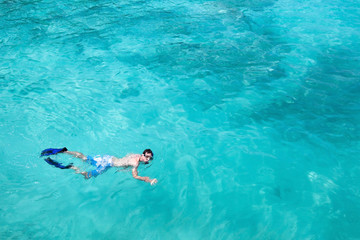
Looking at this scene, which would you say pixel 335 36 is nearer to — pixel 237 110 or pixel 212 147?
pixel 237 110

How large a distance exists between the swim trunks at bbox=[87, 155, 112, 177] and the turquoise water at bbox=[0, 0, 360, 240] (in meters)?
0.28

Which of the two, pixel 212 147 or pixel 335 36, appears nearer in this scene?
pixel 212 147

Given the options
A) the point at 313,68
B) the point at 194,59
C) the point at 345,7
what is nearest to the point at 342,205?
the point at 313,68

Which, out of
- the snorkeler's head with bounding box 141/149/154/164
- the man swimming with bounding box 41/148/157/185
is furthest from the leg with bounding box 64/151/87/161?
the snorkeler's head with bounding box 141/149/154/164

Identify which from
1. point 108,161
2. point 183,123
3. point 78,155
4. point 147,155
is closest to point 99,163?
point 108,161

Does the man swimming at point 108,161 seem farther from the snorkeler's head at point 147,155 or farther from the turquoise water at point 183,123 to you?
the turquoise water at point 183,123

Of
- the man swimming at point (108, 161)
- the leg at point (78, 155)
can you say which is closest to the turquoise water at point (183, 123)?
the man swimming at point (108, 161)

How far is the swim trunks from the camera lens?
20.6 ft

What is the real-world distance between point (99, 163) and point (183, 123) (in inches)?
98.1

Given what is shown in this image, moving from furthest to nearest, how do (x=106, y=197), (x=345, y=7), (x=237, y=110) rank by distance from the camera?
(x=345, y=7) < (x=237, y=110) < (x=106, y=197)

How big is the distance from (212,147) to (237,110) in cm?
157

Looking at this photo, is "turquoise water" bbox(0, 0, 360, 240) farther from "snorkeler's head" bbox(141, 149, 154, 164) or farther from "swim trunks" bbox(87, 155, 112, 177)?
"snorkeler's head" bbox(141, 149, 154, 164)

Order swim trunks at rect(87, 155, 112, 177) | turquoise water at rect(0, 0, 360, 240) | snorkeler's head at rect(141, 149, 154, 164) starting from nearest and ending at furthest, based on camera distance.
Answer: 1. turquoise water at rect(0, 0, 360, 240)
2. snorkeler's head at rect(141, 149, 154, 164)
3. swim trunks at rect(87, 155, 112, 177)

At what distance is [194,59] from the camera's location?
10.5 meters
